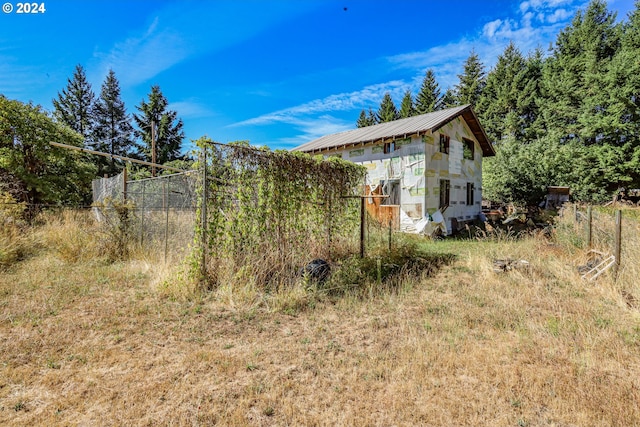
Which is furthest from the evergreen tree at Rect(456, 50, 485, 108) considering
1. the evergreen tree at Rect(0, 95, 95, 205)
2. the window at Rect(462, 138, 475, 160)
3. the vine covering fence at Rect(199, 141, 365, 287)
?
the evergreen tree at Rect(0, 95, 95, 205)

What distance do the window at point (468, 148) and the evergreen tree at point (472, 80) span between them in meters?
21.3

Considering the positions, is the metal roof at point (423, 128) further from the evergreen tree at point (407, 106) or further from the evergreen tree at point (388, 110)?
the evergreen tree at point (388, 110)

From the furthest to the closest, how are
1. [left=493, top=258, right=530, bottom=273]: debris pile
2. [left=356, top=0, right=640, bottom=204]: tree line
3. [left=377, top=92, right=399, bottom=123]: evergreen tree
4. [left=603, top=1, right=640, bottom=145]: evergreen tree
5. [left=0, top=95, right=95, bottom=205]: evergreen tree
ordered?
[left=377, top=92, right=399, bottom=123]: evergreen tree → [left=603, top=1, right=640, bottom=145]: evergreen tree → [left=356, top=0, right=640, bottom=204]: tree line → [left=0, top=95, right=95, bottom=205]: evergreen tree → [left=493, top=258, right=530, bottom=273]: debris pile

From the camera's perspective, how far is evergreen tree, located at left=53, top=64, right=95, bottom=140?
26.2 metres

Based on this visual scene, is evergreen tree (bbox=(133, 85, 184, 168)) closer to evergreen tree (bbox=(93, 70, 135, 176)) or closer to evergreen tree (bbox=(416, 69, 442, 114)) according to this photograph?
evergreen tree (bbox=(93, 70, 135, 176))

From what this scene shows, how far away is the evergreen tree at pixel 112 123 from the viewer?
1065 inches

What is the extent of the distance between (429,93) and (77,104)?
3665 cm

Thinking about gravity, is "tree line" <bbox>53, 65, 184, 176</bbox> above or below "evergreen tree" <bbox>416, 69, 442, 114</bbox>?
below

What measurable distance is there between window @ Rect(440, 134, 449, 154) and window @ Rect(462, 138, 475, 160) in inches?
72.4

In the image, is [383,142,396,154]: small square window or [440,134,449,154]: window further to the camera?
[440,134,449,154]: window

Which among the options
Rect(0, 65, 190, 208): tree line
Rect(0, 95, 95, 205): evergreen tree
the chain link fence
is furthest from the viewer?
Rect(0, 65, 190, 208): tree line

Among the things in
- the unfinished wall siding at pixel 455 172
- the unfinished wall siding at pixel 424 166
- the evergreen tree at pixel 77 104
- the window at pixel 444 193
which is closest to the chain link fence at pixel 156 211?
the unfinished wall siding at pixel 424 166

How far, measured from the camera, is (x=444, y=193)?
1247cm

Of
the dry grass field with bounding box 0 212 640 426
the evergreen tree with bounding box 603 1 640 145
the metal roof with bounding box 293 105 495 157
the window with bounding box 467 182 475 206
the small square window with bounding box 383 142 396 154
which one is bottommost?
the dry grass field with bounding box 0 212 640 426
